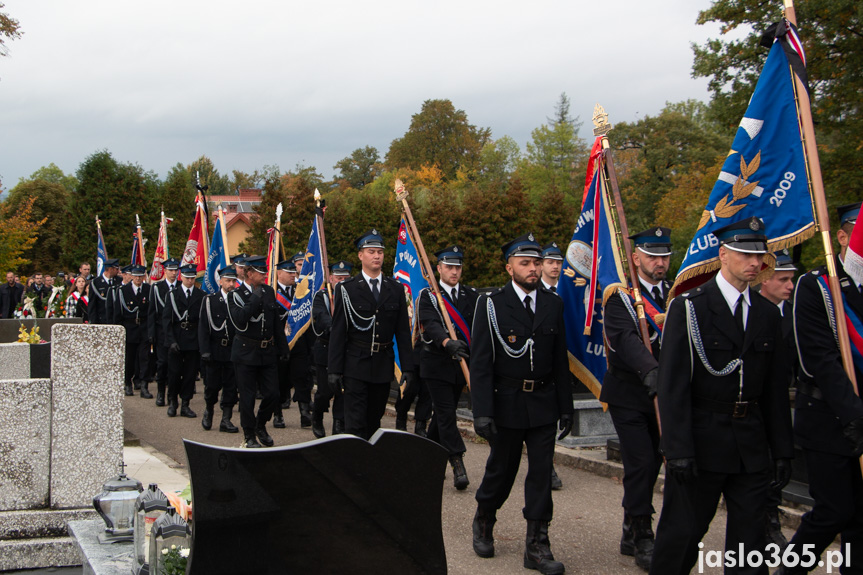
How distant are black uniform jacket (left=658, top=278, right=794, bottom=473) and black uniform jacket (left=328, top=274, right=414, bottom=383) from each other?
394 cm

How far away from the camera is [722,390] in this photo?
14.7 ft

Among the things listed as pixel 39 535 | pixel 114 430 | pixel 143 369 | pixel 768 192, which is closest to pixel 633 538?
pixel 768 192

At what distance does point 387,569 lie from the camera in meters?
3.29

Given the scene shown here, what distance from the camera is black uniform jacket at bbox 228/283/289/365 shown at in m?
10.4

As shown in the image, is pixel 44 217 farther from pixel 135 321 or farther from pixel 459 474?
pixel 459 474

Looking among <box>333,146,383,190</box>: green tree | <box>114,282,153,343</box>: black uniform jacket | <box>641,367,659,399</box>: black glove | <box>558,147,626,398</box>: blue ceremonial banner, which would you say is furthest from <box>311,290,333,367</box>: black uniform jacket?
<box>333,146,383,190</box>: green tree

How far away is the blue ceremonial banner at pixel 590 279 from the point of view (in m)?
6.77

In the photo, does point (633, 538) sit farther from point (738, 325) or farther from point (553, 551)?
point (738, 325)

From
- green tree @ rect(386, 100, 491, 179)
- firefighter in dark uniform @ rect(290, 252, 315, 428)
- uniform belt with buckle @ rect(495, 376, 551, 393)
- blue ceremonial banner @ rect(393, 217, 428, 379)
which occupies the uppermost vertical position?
green tree @ rect(386, 100, 491, 179)

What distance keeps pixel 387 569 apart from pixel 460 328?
18.0 feet

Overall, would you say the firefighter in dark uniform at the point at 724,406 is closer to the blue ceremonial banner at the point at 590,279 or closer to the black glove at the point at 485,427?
the black glove at the point at 485,427

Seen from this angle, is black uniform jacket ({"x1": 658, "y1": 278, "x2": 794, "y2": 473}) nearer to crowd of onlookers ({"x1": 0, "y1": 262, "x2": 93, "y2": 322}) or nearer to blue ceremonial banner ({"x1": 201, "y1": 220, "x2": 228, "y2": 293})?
blue ceremonial banner ({"x1": 201, "y1": 220, "x2": 228, "y2": 293})

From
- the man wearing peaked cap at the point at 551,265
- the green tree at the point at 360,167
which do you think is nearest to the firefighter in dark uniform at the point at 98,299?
the man wearing peaked cap at the point at 551,265

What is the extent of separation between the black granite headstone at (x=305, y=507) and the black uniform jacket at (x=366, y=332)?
15.5 feet
